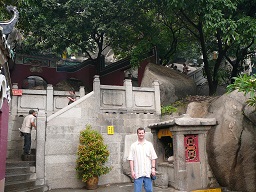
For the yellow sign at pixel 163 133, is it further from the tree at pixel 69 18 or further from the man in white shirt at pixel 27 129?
Answer: the tree at pixel 69 18

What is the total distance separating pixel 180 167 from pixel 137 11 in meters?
10.7

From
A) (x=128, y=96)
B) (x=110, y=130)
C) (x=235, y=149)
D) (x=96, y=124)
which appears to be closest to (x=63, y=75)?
(x=128, y=96)

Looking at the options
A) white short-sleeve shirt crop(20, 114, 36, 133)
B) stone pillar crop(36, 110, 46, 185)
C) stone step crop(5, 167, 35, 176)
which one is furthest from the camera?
white short-sleeve shirt crop(20, 114, 36, 133)

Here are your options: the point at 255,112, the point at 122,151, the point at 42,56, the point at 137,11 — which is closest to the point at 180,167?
the point at 255,112

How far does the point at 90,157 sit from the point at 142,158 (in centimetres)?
431

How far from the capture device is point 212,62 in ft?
58.1

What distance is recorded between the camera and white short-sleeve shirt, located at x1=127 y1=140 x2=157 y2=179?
17.6ft

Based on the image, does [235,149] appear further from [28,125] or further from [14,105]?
[14,105]

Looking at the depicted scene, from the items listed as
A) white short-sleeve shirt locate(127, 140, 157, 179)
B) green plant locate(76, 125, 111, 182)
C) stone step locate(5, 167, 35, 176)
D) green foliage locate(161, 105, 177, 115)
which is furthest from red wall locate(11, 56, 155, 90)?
white short-sleeve shirt locate(127, 140, 157, 179)

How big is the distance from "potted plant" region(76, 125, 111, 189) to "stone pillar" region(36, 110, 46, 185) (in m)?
1.21

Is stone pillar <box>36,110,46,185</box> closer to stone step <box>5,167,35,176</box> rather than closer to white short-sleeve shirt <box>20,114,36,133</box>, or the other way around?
stone step <box>5,167,35,176</box>

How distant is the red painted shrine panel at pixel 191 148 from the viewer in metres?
8.30

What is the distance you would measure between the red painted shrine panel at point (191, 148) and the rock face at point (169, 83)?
16.3ft

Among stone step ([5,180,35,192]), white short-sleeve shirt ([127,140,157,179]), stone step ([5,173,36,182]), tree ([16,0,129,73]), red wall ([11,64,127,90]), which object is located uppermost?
tree ([16,0,129,73])
